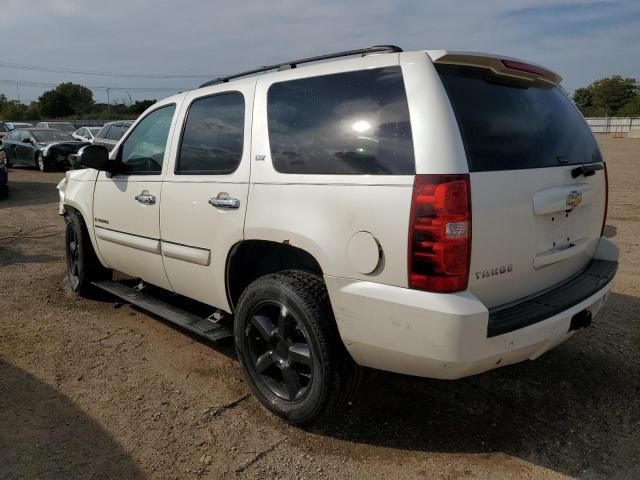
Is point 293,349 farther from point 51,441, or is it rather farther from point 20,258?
point 20,258

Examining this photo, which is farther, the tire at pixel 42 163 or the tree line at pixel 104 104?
the tree line at pixel 104 104

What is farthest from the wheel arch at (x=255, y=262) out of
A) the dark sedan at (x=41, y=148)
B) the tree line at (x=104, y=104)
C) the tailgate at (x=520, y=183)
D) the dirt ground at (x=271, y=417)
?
the tree line at (x=104, y=104)

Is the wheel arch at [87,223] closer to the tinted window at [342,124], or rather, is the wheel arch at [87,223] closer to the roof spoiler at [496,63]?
the tinted window at [342,124]

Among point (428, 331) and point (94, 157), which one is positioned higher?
point (94, 157)

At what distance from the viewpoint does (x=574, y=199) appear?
112 inches

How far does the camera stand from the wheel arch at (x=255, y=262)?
3.18 meters

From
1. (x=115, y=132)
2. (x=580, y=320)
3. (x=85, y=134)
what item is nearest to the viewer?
(x=580, y=320)

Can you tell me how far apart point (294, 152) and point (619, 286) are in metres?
4.04

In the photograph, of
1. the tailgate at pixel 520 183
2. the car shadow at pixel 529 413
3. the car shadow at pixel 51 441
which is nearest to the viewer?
the tailgate at pixel 520 183

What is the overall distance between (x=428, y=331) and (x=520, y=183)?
85cm

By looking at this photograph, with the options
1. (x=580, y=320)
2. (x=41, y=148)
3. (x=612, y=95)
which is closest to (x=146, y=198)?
(x=580, y=320)

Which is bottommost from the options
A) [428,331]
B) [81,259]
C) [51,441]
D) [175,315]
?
[51,441]

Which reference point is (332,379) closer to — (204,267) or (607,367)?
(204,267)

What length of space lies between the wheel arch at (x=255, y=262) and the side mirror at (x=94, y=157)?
66.0 inches
